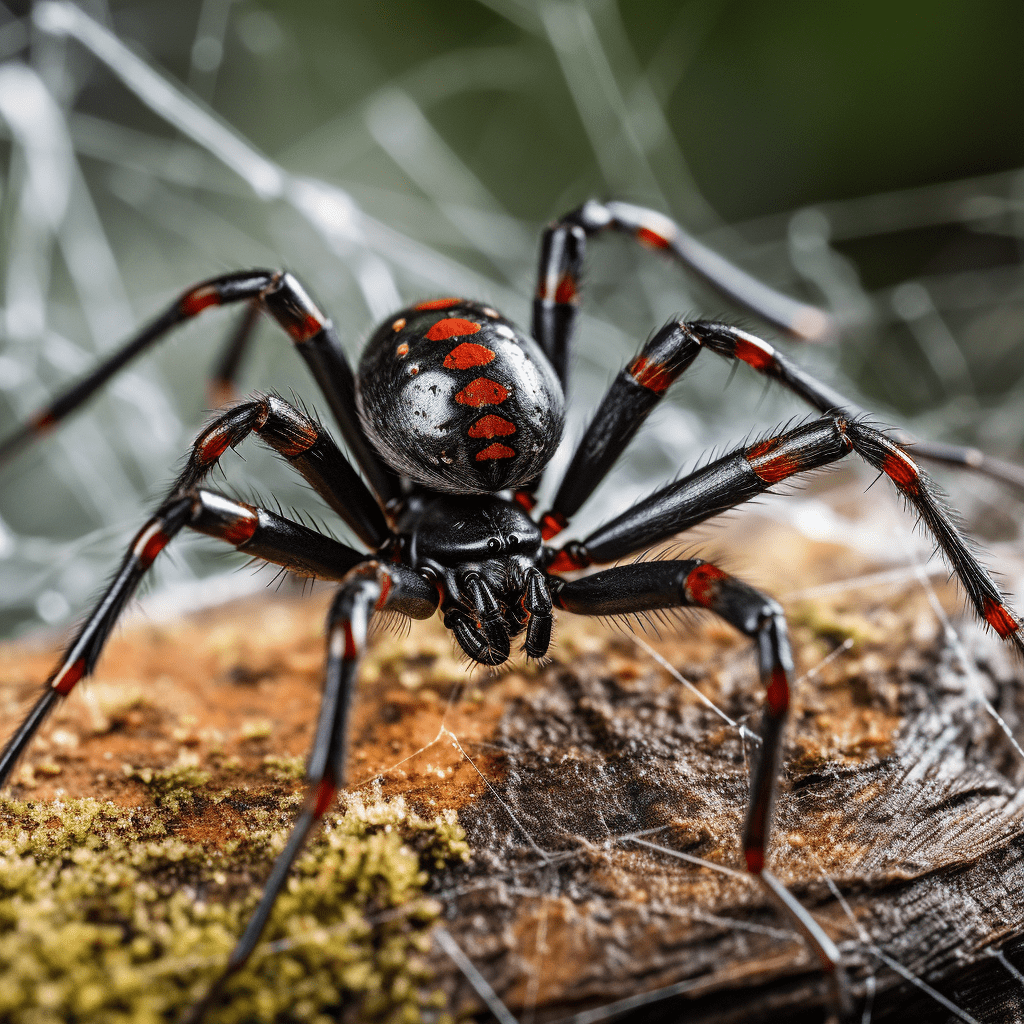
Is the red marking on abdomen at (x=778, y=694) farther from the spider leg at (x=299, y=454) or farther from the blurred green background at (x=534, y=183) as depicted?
the blurred green background at (x=534, y=183)

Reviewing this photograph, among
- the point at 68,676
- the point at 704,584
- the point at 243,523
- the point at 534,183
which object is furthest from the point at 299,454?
the point at 534,183

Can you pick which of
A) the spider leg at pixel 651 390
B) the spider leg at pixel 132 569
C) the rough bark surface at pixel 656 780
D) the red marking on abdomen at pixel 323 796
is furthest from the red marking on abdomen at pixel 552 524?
the red marking on abdomen at pixel 323 796

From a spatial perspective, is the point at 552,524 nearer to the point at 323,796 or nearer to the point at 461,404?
the point at 461,404

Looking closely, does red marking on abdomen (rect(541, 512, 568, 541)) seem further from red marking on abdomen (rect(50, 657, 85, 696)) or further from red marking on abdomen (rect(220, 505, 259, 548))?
red marking on abdomen (rect(50, 657, 85, 696))

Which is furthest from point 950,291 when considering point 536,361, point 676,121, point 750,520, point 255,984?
point 255,984

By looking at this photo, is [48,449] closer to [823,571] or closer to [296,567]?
[296,567]

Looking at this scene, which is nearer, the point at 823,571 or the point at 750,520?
the point at 823,571

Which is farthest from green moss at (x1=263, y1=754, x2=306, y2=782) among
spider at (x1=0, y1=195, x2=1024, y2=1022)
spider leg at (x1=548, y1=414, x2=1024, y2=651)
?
spider leg at (x1=548, y1=414, x2=1024, y2=651)
